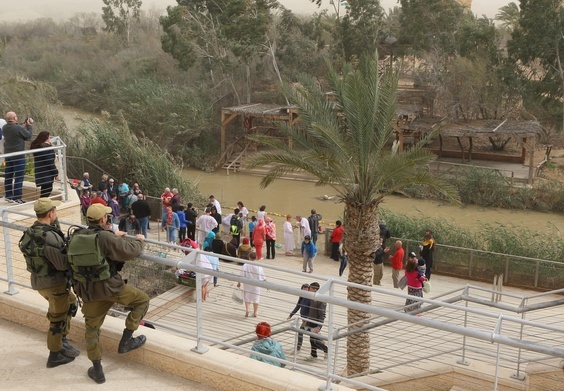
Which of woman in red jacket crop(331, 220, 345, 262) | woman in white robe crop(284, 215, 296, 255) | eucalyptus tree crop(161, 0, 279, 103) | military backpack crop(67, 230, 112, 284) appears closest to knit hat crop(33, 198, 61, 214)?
military backpack crop(67, 230, 112, 284)

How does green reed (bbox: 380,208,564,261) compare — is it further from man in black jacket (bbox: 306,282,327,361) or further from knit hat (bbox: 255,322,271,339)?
knit hat (bbox: 255,322,271,339)

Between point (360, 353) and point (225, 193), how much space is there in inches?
773

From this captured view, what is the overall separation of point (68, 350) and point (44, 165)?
20.2 ft

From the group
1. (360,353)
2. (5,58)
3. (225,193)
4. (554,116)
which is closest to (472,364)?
(360,353)

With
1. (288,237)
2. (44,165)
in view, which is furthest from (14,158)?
(288,237)

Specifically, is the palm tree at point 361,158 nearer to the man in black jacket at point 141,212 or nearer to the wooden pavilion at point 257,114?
the man in black jacket at point 141,212

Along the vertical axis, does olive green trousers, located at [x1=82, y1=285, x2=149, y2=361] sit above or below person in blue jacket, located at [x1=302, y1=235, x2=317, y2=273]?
above

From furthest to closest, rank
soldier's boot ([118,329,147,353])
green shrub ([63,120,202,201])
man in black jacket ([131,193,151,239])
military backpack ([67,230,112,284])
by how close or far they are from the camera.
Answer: green shrub ([63,120,202,201]) → man in black jacket ([131,193,151,239]) → soldier's boot ([118,329,147,353]) → military backpack ([67,230,112,284])

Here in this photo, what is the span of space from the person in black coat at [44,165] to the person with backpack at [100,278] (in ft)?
20.5

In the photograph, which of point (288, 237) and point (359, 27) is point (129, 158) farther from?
point (359, 27)

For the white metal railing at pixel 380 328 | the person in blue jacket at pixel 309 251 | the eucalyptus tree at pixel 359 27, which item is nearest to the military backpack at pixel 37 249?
the white metal railing at pixel 380 328

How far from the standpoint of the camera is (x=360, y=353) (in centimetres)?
1116

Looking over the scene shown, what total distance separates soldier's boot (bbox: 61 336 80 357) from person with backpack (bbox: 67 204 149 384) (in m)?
0.26

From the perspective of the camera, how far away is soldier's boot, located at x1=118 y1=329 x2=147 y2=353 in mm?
5031
